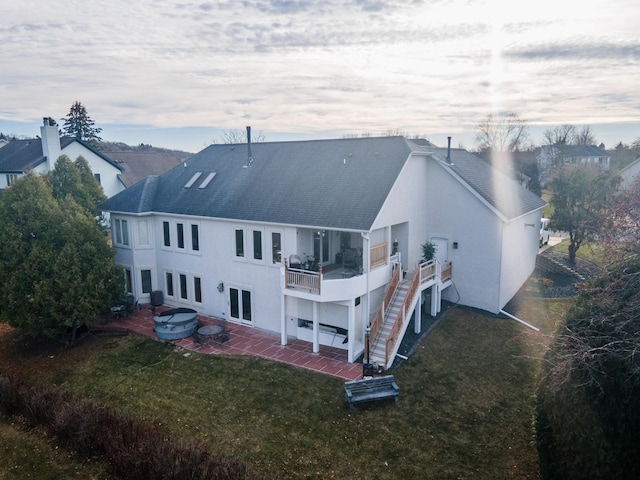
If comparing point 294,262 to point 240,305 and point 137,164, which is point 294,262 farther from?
point 137,164

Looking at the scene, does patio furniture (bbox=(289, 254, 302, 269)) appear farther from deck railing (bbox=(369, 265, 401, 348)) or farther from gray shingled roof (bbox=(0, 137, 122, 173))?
gray shingled roof (bbox=(0, 137, 122, 173))

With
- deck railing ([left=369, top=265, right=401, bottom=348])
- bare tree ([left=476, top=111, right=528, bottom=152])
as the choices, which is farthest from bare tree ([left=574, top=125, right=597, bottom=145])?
deck railing ([left=369, top=265, right=401, bottom=348])

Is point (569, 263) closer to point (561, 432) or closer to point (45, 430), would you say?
point (561, 432)

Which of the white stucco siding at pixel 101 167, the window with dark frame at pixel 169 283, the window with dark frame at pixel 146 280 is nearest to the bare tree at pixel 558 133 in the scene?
the white stucco siding at pixel 101 167

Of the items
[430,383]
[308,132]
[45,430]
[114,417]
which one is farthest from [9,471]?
[308,132]

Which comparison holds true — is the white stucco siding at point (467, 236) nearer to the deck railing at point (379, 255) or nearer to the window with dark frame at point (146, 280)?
the deck railing at point (379, 255)
